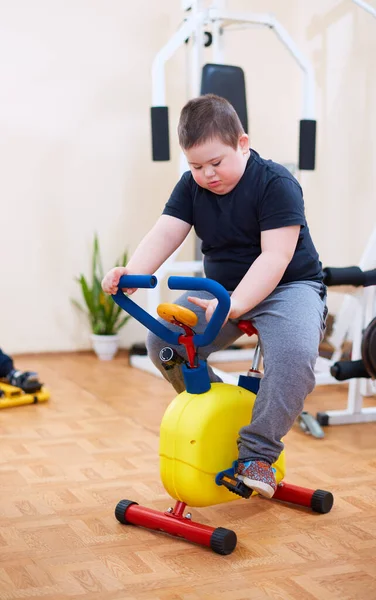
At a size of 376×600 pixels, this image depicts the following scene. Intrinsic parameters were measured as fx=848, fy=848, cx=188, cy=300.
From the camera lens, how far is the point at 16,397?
332 cm

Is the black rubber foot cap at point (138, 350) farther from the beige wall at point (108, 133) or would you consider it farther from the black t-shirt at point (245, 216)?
the black t-shirt at point (245, 216)

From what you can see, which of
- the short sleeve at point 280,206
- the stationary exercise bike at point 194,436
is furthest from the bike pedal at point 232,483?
the short sleeve at point 280,206

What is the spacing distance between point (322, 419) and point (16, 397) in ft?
3.92

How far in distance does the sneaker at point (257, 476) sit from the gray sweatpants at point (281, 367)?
0.02 metres

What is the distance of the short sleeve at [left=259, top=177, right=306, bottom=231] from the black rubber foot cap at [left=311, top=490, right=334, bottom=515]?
0.68 metres

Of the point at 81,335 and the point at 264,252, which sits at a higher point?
the point at 264,252

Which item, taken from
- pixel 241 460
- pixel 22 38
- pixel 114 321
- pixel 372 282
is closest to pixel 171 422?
pixel 241 460

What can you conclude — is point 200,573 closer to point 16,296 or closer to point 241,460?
point 241,460

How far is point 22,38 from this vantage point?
13.7ft

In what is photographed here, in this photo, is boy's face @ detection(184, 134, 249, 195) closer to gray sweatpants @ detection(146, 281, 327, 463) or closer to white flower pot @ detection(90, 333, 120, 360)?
gray sweatpants @ detection(146, 281, 327, 463)

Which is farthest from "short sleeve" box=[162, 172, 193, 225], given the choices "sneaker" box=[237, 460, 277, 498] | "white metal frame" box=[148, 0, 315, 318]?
"white metal frame" box=[148, 0, 315, 318]

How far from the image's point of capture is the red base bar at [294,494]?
2.14m

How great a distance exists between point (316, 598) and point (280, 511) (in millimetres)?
501

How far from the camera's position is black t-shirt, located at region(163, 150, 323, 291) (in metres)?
1.97
